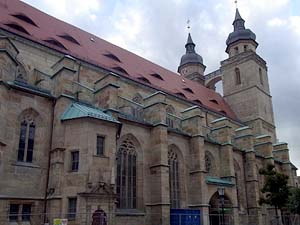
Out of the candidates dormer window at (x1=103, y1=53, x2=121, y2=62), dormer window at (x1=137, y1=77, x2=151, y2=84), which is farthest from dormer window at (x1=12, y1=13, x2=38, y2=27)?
dormer window at (x1=137, y1=77, x2=151, y2=84)

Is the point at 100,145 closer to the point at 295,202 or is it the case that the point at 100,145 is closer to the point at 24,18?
the point at 24,18

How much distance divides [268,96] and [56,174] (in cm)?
3214

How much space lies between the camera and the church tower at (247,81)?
37.5m

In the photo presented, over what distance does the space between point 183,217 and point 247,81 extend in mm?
23877

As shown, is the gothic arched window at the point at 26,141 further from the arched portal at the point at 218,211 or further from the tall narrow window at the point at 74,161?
the arched portal at the point at 218,211

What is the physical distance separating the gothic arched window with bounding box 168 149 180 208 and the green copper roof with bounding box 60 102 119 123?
6.24 metres

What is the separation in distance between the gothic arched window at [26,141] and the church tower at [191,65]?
31297 mm

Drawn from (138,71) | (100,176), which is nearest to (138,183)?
(100,176)

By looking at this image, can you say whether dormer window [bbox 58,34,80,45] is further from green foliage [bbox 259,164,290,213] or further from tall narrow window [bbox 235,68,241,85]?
tall narrow window [bbox 235,68,241,85]

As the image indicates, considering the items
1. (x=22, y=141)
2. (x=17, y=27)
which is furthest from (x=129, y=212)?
(x=17, y=27)

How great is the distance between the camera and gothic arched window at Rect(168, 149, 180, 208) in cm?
2077

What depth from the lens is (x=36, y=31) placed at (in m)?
21.0

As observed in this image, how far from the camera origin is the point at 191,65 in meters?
45.7

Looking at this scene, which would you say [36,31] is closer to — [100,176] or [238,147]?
[100,176]
